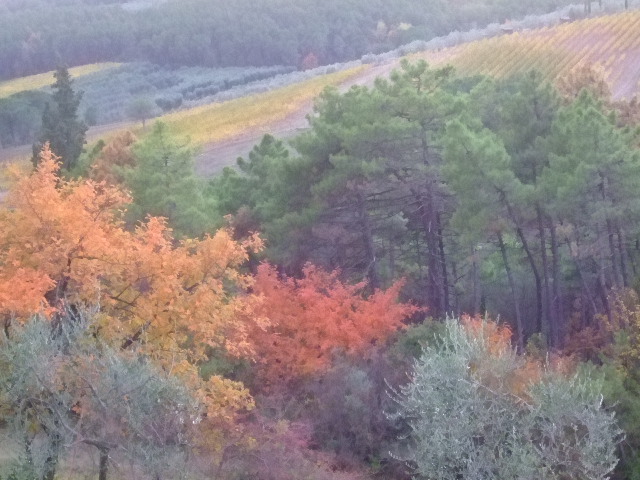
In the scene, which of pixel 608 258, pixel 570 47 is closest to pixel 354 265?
pixel 608 258

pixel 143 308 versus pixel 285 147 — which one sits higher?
pixel 285 147

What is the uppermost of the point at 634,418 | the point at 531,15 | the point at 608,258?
the point at 531,15

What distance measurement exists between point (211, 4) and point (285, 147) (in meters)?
12.2

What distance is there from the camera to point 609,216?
25.0 metres

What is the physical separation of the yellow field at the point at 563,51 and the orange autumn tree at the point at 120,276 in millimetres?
25435

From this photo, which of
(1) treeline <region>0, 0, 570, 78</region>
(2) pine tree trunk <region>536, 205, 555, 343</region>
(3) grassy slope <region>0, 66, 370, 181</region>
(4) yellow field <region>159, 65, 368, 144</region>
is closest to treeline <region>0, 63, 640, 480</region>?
(2) pine tree trunk <region>536, 205, 555, 343</region>

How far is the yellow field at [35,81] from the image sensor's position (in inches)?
1503

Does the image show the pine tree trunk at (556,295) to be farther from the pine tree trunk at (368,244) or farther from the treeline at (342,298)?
the pine tree trunk at (368,244)

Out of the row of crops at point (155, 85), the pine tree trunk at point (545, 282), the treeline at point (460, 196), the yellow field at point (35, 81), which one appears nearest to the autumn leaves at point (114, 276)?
the treeline at point (460, 196)

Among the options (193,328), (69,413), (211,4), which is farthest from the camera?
(211,4)

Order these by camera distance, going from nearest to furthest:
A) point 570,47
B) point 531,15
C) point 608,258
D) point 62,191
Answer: point 62,191, point 608,258, point 570,47, point 531,15

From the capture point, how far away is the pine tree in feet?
120

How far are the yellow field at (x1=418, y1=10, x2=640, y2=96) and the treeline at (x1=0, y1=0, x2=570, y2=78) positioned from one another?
3.56 meters

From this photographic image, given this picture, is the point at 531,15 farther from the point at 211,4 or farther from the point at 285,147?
the point at 285,147
